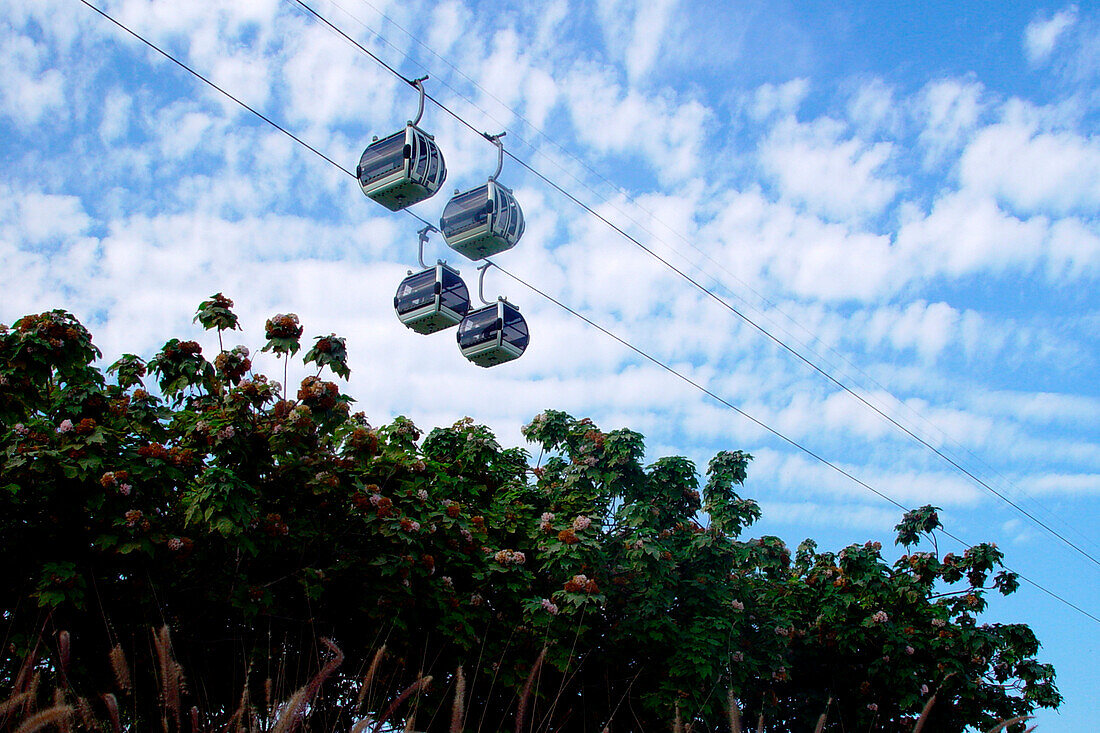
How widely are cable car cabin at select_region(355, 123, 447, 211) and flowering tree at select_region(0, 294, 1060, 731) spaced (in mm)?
2947

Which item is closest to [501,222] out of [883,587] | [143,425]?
[143,425]

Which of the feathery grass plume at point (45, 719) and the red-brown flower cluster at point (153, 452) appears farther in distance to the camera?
the red-brown flower cluster at point (153, 452)

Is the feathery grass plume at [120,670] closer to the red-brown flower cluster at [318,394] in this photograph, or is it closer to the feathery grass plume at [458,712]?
the feathery grass plume at [458,712]

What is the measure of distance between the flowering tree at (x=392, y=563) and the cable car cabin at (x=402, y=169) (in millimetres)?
2947

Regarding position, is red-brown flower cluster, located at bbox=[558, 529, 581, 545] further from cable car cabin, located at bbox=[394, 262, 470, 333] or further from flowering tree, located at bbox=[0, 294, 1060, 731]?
cable car cabin, located at bbox=[394, 262, 470, 333]

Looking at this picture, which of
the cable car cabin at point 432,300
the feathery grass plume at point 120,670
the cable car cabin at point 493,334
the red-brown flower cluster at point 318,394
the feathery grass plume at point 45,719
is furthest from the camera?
the cable car cabin at point 493,334

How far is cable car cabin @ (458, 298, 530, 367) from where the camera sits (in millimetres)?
13734

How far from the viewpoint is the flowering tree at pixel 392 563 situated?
27.7 ft

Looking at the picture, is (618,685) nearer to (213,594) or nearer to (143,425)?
(213,594)

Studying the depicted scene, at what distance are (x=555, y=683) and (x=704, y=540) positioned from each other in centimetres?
282

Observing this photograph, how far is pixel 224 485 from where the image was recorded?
28.0 ft

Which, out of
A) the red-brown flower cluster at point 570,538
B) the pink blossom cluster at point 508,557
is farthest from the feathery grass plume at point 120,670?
the red-brown flower cluster at point 570,538

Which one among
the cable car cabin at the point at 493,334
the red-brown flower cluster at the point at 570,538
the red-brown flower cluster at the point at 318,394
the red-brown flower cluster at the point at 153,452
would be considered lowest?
the red-brown flower cluster at the point at 153,452

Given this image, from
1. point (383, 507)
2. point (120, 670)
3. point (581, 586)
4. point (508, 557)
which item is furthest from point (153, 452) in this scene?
point (120, 670)
